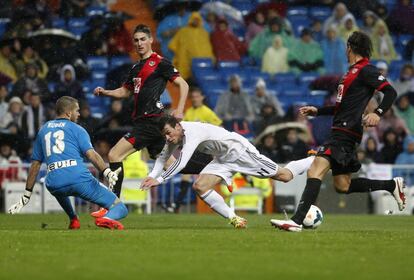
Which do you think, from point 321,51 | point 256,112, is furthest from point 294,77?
point 256,112

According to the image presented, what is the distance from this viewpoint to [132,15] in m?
27.5

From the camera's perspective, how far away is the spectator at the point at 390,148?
2412cm

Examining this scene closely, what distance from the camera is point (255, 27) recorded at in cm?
2731

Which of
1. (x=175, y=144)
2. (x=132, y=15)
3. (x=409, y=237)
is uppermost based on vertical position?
(x=132, y=15)

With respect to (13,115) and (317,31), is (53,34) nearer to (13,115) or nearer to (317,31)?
(13,115)

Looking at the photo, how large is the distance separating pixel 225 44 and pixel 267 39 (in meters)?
0.97

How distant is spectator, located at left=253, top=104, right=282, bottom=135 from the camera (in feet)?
79.3

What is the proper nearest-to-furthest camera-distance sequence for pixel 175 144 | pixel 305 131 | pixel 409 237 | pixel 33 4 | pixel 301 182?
pixel 409 237 < pixel 175 144 < pixel 301 182 < pixel 305 131 < pixel 33 4

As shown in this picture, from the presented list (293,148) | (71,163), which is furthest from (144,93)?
(293,148)

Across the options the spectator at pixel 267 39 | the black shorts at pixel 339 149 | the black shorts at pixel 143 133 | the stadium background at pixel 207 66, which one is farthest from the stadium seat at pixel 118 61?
the black shorts at pixel 339 149

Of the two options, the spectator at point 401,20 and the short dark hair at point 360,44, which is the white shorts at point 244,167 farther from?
the spectator at point 401,20

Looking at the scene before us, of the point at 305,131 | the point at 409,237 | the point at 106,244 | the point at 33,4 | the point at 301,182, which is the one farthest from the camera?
the point at 33,4

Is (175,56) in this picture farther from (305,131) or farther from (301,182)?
(301,182)

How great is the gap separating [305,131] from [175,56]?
145 inches
